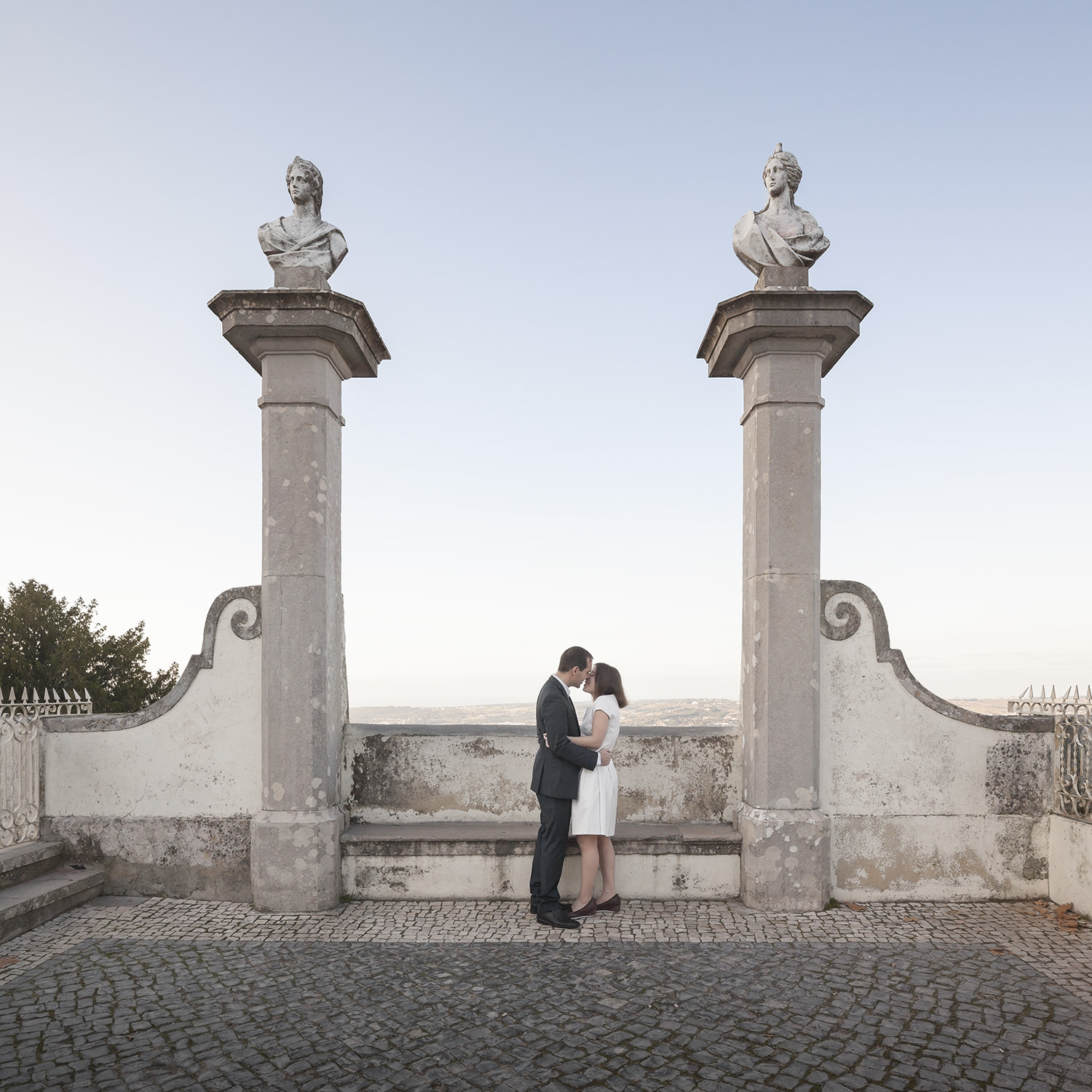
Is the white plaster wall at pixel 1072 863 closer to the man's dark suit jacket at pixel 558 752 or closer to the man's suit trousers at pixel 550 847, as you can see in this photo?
the man's dark suit jacket at pixel 558 752

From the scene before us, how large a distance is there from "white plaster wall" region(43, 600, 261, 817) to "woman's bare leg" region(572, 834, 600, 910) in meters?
2.40

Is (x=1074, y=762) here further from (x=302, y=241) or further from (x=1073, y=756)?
(x=302, y=241)

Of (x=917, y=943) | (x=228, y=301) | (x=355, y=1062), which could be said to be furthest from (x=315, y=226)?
(x=917, y=943)

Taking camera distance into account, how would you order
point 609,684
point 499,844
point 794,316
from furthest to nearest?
1. point 794,316
2. point 499,844
3. point 609,684

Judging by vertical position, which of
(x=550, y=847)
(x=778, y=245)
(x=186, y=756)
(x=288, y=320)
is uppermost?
(x=778, y=245)

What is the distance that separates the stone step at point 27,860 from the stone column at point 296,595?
1.51 m

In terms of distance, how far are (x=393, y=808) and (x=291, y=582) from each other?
1.89m

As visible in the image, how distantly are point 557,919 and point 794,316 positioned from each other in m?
4.37

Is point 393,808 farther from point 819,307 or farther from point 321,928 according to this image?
point 819,307

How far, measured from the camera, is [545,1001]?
13.4 ft

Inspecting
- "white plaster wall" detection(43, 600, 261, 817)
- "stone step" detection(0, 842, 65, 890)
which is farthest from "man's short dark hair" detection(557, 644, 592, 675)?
"stone step" detection(0, 842, 65, 890)

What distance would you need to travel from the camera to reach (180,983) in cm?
434

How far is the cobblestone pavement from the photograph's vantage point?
342 cm

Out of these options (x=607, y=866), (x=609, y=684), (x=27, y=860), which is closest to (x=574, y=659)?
(x=609, y=684)
